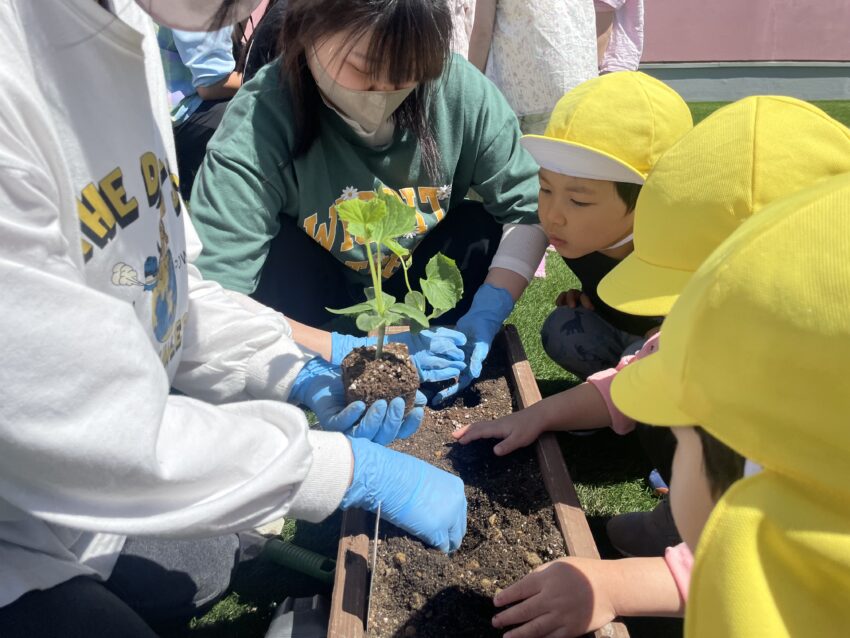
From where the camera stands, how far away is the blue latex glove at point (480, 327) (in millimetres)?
1953

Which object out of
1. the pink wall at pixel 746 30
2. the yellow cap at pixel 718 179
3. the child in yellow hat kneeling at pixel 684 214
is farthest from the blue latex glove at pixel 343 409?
the pink wall at pixel 746 30

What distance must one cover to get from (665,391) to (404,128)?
1.48 metres

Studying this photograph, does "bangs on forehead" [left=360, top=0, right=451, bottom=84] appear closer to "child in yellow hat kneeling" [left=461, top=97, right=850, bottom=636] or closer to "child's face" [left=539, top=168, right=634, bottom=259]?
"child's face" [left=539, top=168, right=634, bottom=259]

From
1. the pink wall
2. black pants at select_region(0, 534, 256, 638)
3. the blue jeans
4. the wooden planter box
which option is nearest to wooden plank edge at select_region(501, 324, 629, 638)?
the wooden planter box

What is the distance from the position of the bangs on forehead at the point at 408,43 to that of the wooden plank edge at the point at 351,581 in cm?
105

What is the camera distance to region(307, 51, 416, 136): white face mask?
5.77 ft

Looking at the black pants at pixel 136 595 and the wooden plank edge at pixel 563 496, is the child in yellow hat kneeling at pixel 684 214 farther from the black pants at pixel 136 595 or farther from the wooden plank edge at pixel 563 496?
the black pants at pixel 136 595

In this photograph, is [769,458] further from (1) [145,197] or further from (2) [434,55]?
(2) [434,55]

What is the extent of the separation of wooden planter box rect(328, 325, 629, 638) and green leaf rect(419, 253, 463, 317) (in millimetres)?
430

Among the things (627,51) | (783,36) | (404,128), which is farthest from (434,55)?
(783,36)

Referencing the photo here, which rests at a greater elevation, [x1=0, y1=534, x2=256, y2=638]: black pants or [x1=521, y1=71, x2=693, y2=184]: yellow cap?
[x1=521, y1=71, x2=693, y2=184]: yellow cap

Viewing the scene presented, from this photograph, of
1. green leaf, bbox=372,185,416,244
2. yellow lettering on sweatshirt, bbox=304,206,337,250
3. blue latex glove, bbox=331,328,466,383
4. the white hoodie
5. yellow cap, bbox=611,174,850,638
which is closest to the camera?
yellow cap, bbox=611,174,850,638

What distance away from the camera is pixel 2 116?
2.85 feet

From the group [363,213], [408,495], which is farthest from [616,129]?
[408,495]
